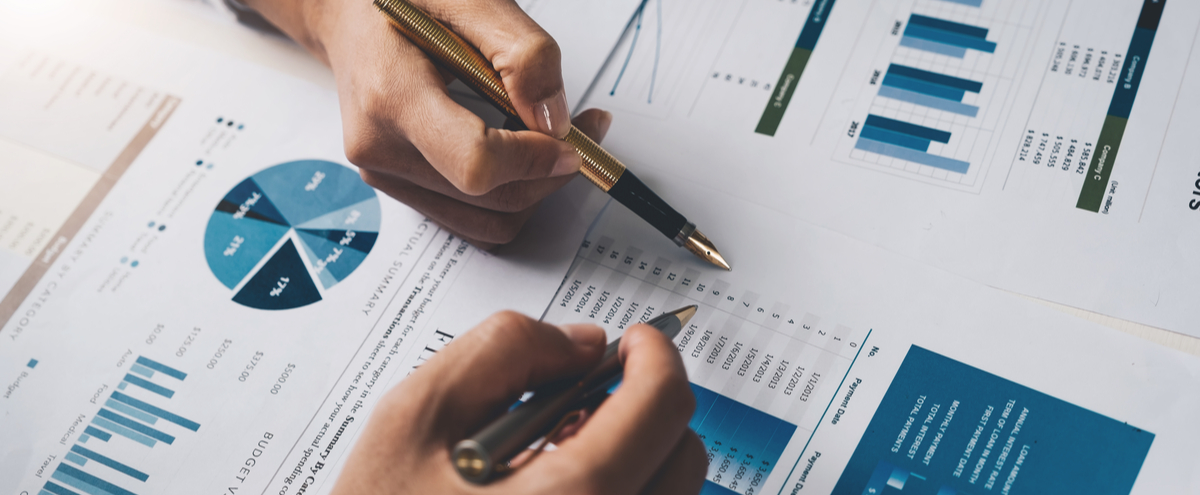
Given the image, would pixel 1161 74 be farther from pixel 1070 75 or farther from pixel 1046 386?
pixel 1046 386

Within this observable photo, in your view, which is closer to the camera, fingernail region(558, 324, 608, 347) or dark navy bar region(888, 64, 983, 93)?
fingernail region(558, 324, 608, 347)

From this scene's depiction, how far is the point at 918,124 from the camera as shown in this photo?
0.64 metres

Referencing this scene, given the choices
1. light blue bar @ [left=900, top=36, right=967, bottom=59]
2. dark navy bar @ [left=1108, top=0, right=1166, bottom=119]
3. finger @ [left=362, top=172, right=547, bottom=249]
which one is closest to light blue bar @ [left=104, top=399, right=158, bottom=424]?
finger @ [left=362, top=172, right=547, bottom=249]

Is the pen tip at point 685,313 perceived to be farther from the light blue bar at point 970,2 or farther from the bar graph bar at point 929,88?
the light blue bar at point 970,2

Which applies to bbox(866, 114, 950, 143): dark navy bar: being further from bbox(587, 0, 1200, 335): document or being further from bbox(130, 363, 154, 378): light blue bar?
bbox(130, 363, 154, 378): light blue bar

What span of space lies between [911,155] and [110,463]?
0.71 metres

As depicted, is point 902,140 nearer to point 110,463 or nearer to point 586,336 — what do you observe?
point 586,336

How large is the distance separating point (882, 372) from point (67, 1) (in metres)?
0.96

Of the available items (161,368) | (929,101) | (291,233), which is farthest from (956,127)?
(161,368)

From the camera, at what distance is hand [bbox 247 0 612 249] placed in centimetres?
52

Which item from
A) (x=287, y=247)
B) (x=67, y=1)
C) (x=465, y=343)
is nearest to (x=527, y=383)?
(x=465, y=343)

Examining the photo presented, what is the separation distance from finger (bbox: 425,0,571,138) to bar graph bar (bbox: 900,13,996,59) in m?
0.36

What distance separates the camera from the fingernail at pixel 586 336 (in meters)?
0.44

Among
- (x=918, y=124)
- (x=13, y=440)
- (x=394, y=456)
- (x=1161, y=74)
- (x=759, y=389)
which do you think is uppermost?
(x=1161, y=74)
